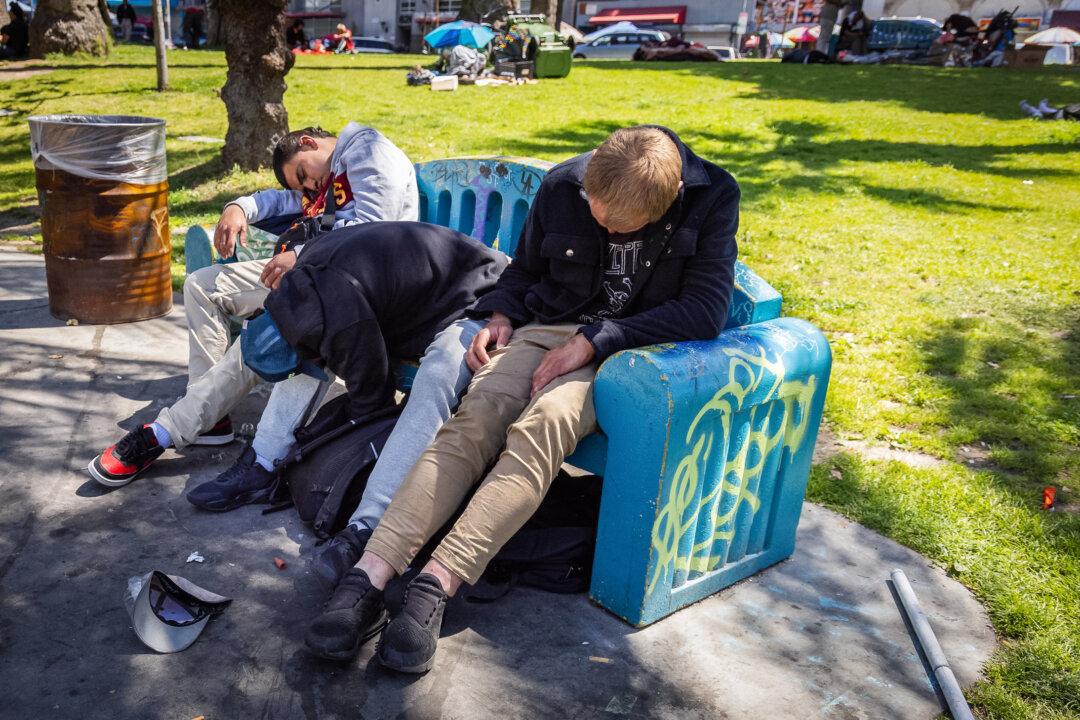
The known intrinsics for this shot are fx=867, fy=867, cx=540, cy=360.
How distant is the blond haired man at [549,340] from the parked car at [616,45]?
28432 mm

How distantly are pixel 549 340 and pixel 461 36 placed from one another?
13924 mm

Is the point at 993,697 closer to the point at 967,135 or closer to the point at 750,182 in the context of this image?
the point at 750,182

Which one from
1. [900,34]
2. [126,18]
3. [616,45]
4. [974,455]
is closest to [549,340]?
[974,455]

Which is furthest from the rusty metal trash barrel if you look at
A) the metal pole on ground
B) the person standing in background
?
the person standing in background

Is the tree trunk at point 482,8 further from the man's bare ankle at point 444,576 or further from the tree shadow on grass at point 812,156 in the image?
the man's bare ankle at point 444,576

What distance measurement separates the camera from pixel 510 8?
1828 centimetres

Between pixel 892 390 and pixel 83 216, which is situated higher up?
pixel 83 216

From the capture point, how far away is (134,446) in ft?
10.2

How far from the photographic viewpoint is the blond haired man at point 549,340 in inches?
90.3

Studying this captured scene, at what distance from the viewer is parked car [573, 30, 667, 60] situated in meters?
29.5

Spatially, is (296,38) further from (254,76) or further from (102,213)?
(102,213)

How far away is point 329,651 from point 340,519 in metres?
0.68

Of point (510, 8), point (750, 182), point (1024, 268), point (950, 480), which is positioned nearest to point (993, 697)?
point (950, 480)

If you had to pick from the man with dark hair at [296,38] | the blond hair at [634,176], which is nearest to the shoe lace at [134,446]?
the blond hair at [634,176]
